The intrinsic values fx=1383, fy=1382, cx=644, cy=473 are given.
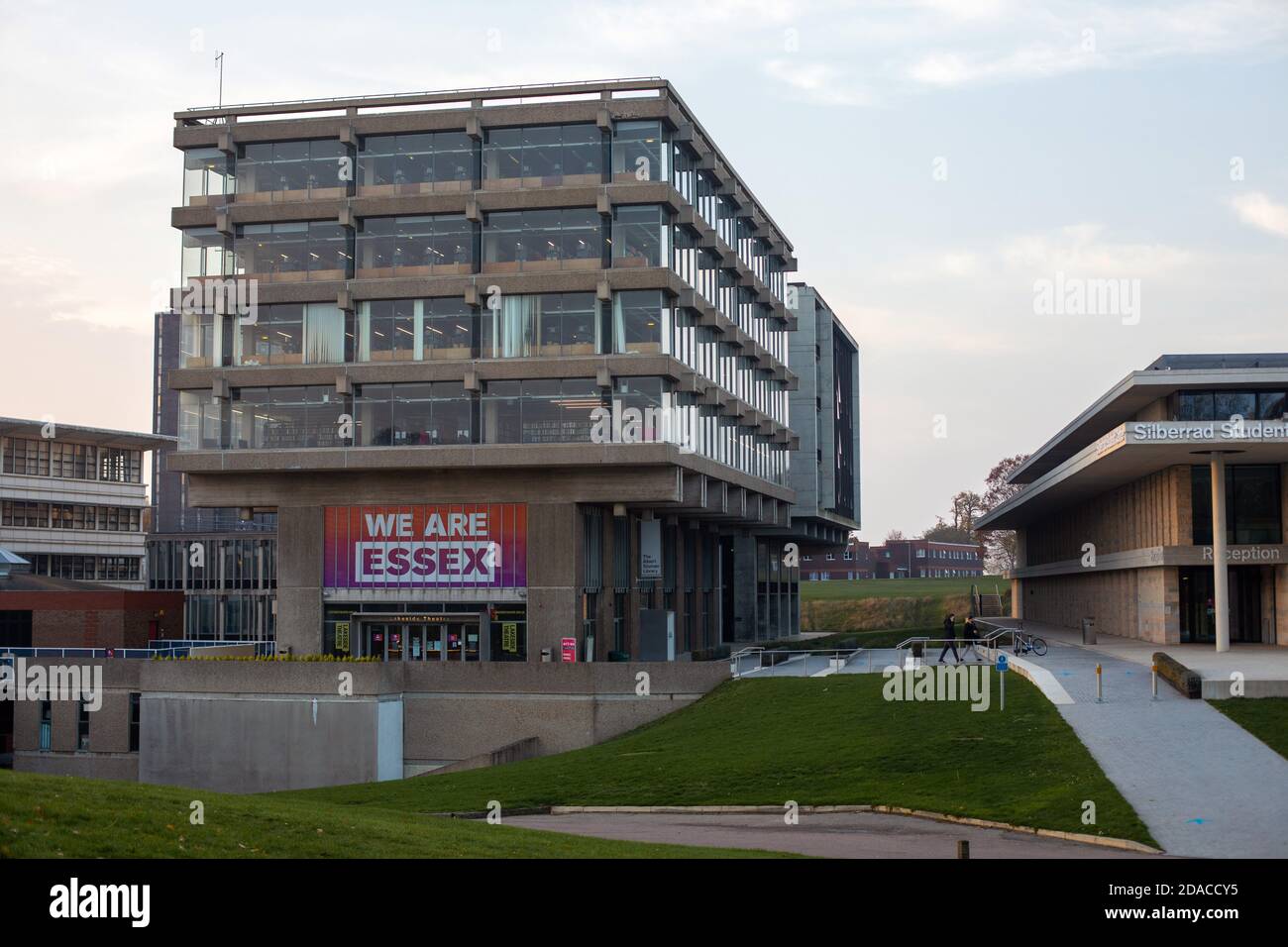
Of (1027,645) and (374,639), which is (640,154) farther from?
(1027,645)

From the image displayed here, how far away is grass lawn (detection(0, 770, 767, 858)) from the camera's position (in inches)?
625

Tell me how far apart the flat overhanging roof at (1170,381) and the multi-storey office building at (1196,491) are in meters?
0.05

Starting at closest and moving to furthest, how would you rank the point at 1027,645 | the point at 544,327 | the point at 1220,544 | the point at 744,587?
the point at 1220,544, the point at 1027,645, the point at 544,327, the point at 744,587

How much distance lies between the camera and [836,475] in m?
106

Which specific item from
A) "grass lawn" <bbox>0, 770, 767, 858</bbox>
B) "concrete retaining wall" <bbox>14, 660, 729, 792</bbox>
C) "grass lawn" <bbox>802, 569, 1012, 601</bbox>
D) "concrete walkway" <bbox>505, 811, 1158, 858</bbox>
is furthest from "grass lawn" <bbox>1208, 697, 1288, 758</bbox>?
"grass lawn" <bbox>802, 569, 1012, 601</bbox>

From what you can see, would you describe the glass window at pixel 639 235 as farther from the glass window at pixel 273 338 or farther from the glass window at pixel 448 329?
the glass window at pixel 273 338

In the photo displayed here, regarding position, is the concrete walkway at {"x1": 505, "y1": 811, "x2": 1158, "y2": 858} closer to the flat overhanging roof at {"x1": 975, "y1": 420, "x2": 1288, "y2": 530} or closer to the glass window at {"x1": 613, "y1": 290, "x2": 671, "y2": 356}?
the flat overhanging roof at {"x1": 975, "y1": 420, "x2": 1288, "y2": 530}

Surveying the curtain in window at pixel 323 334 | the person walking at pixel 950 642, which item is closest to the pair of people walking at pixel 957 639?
the person walking at pixel 950 642

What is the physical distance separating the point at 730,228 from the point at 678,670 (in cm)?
3087

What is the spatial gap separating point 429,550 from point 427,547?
152 millimetres

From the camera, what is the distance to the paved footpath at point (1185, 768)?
904 inches

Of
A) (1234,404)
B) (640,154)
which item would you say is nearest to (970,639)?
(1234,404)

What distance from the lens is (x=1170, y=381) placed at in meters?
48.8
